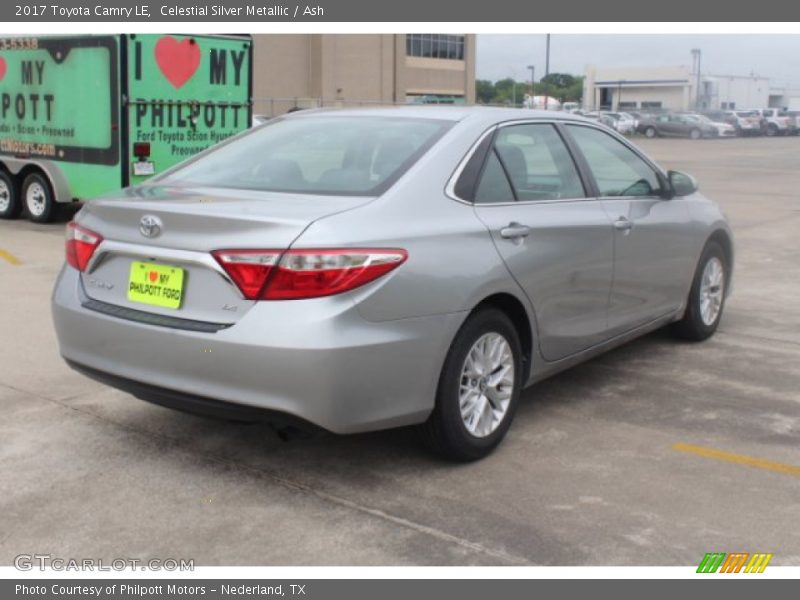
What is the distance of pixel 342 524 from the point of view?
3.93 m

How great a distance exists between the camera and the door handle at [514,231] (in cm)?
462

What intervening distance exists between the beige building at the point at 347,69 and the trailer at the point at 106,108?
1270 inches

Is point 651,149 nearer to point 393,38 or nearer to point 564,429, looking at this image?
point 393,38

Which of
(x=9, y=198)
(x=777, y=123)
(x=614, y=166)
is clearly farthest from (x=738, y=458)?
(x=777, y=123)

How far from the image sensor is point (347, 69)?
56.1 meters

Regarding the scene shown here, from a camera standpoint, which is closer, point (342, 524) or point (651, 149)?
point (342, 524)

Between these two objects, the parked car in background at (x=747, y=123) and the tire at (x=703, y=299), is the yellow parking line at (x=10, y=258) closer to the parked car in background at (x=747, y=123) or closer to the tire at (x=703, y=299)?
the tire at (x=703, y=299)

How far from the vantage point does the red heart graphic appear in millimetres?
12336

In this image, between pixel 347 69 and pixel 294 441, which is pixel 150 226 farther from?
pixel 347 69

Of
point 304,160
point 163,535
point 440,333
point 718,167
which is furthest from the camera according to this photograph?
point 718,167

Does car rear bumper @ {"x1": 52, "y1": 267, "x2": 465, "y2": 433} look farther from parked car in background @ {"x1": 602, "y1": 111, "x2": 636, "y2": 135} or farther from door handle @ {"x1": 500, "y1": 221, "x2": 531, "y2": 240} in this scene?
parked car in background @ {"x1": 602, "y1": 111, "x2": 636, "y2": 135}

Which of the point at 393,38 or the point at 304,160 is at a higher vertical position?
the point at 393,38
